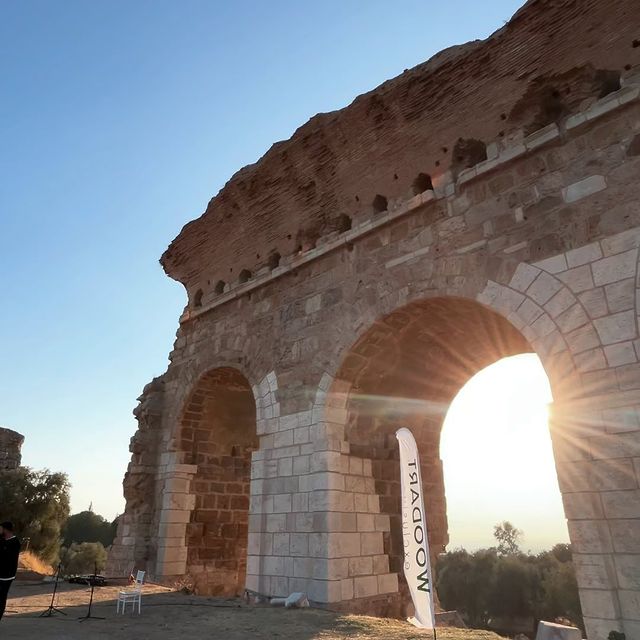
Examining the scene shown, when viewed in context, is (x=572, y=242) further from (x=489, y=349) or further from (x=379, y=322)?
(x=489, y=349)

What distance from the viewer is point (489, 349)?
7.76 metres

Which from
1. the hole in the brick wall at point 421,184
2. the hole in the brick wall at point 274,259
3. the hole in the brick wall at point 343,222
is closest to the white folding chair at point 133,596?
the hole in the brick wall at point 274,259

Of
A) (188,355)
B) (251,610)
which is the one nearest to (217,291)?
(188,355)

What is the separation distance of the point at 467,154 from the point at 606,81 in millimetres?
1537

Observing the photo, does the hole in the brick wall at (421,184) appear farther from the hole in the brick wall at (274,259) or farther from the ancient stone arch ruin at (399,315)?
the hole in the brick wall at (274,259)

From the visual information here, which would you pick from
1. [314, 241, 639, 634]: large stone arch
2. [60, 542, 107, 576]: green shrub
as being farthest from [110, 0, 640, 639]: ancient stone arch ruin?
[60, 542, 107, 576]: green shrub

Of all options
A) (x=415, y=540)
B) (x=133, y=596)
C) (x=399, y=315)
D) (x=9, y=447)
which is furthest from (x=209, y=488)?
(x=9, y=447)

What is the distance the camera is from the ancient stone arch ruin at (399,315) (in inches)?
178

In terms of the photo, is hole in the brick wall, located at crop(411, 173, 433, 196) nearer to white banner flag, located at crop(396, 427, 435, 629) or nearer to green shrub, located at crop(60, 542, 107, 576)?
white banner flag, located at crop(396, 427, 435, 629)

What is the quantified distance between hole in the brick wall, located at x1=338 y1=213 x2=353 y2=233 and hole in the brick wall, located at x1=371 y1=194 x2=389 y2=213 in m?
0.50

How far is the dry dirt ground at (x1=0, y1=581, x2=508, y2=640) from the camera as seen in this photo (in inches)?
183

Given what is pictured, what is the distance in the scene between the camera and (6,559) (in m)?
4.76

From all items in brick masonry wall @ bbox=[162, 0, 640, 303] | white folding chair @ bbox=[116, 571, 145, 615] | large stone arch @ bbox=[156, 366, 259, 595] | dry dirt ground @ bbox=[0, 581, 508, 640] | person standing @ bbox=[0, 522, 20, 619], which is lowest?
dry dirt ground @ bbox=[0, 581, 508, 640]

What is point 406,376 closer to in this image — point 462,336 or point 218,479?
point 462,336
